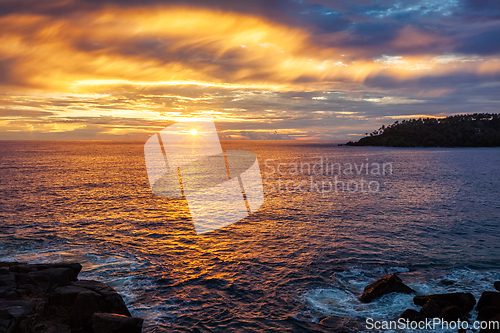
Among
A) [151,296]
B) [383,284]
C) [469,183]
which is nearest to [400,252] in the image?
[383,284]

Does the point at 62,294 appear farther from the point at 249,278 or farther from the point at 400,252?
the point at 400,252

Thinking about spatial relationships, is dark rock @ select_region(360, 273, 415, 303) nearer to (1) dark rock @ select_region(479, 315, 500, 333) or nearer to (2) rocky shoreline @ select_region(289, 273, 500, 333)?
(2) rocky shoreline @ select_region(289, 273, 500, 333)

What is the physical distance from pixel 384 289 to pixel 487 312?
472cm

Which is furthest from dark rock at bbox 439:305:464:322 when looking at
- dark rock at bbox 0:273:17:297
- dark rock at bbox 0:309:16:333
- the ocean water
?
dark rock at bbox 0:273:17:297

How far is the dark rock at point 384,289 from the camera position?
1695 cm

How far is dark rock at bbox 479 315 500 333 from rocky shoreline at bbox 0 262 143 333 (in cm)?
1508

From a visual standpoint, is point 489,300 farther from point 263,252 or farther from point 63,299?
point 63,299

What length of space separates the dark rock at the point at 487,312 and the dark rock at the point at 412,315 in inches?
105

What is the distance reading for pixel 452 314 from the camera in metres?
14.6

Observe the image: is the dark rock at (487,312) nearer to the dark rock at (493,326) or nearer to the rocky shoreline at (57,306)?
the dark rock at (493,326)

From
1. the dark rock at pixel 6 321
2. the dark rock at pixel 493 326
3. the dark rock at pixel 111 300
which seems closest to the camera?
the dark rock at pixel 6 321

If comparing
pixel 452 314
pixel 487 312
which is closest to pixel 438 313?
pixel 452 314

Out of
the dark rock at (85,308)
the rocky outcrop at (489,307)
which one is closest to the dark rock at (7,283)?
the dark rock at (85,308)

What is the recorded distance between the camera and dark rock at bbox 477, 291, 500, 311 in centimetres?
1457
